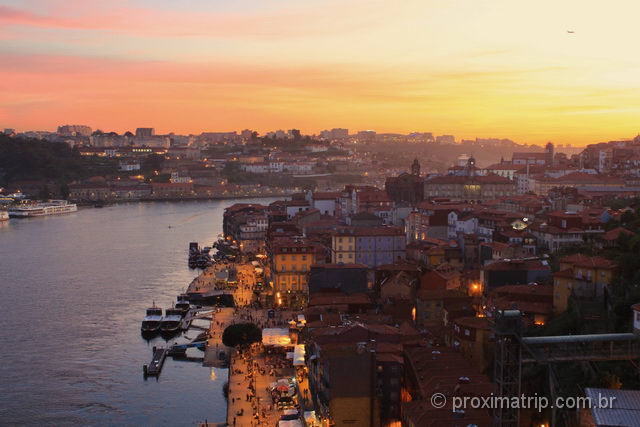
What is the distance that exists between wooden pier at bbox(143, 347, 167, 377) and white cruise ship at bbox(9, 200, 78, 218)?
26.3 meters

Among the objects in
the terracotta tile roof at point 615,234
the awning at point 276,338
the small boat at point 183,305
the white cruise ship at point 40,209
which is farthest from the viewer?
the white cruise ship at point 40,209

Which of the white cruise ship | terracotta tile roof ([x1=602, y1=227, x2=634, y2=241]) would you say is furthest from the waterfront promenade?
the white cruise ship

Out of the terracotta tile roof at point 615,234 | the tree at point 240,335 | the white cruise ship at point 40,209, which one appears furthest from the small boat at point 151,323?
the white cruise ship at point 40,209

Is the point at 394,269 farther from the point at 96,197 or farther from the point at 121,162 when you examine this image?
the point at 121,162

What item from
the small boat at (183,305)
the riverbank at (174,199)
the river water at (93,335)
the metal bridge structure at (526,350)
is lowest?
the riverbank at (174,199)

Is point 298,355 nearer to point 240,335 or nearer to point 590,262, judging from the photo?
point 240,335

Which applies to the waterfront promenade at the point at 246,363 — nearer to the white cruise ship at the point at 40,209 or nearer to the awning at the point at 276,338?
the awning at the point at 276,338

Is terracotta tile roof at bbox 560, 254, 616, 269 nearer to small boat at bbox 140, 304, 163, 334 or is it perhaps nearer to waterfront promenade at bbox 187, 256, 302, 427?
waterfront promenade at bbox 187, 256, 302, 427

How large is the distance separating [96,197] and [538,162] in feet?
80.8

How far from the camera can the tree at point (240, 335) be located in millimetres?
10734

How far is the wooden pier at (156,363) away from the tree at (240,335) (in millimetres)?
861

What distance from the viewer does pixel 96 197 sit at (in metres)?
44.0

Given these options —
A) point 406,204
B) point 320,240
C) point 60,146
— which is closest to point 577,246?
point 320,240

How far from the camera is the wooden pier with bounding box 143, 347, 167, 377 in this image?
1002 centimetres
